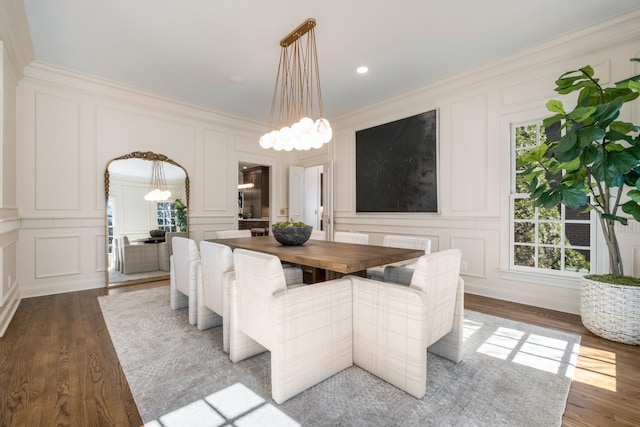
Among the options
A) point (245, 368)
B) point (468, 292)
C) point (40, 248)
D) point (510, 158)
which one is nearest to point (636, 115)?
point (510, 158)

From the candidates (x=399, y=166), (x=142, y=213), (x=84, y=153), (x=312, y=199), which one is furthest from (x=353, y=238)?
(x=84, y=153)

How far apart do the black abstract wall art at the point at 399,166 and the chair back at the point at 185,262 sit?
303 centimetres

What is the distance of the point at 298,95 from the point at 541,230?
12.2 ft

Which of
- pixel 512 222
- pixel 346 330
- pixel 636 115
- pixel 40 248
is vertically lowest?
pixel 346 330

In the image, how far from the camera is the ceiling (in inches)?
103

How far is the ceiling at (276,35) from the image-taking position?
2623 millimetres

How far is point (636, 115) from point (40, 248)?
21.9ft

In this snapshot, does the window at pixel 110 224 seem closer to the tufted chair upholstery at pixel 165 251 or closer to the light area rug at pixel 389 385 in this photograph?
the tufted chair upholstery at pixel 165 251

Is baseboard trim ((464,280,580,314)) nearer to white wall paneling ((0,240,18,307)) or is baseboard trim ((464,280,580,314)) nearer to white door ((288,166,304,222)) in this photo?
white door ((288,166,304,222))

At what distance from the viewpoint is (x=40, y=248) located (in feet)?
12.1

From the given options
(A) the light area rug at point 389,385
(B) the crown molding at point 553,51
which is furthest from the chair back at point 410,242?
(B) the crown molding at point 553,51

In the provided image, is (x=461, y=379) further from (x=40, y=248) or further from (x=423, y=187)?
(x=40, y=248)

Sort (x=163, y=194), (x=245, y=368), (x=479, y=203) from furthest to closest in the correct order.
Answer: (x=163, y=194), (x=479, y=203), (x=245, y=368)

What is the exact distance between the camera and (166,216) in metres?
4.71
